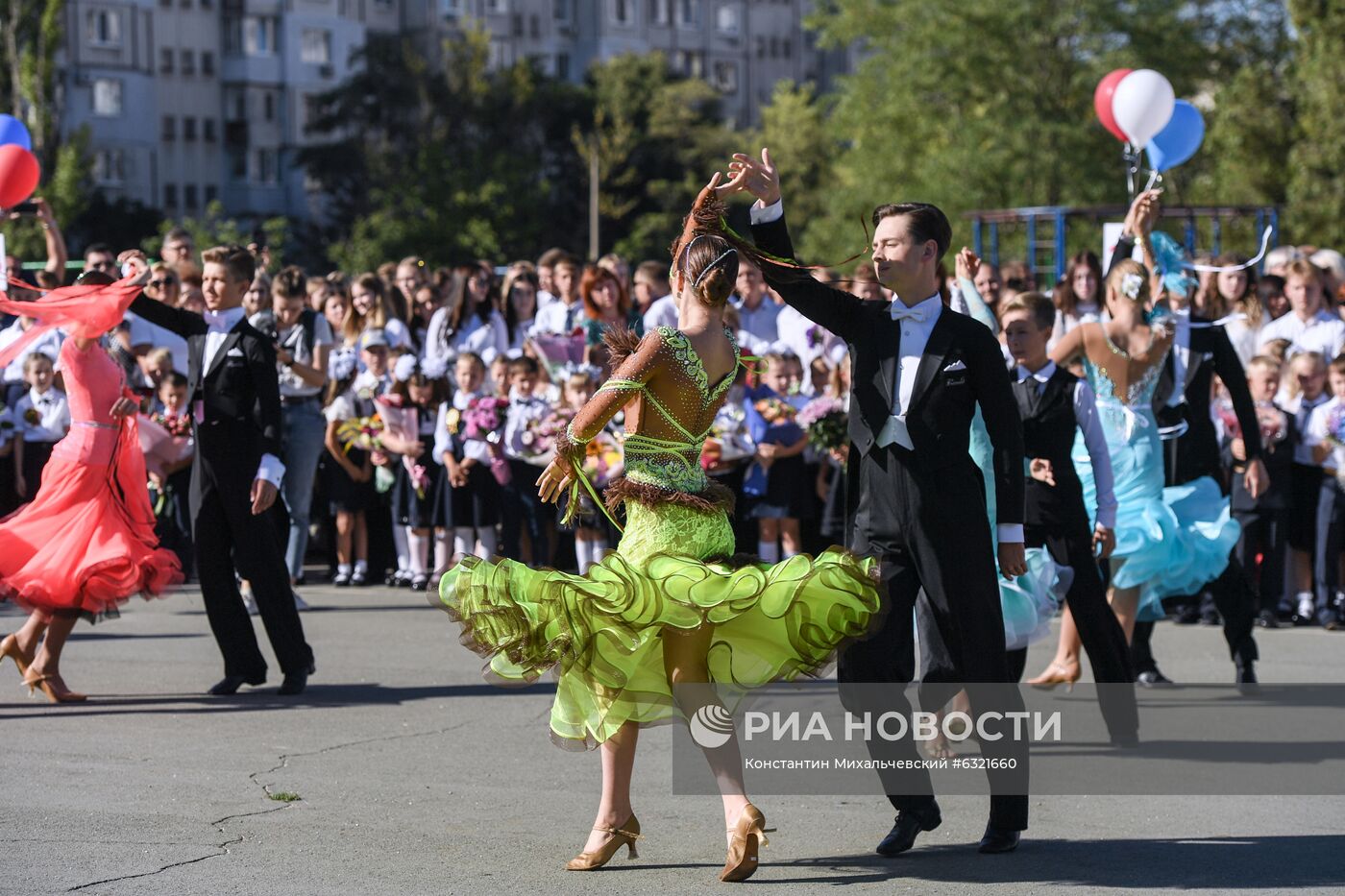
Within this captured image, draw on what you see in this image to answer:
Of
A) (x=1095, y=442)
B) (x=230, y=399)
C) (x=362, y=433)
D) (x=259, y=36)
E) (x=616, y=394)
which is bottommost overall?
(x=362, y=433)

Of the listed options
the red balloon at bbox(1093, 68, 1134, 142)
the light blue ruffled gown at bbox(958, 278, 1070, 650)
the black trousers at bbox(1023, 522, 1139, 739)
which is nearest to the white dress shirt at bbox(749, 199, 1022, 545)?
the light blue ruffled gown at bbox(958, 278, 1070, 650)

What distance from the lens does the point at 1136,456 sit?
9219 mm

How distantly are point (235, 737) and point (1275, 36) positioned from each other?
176ft

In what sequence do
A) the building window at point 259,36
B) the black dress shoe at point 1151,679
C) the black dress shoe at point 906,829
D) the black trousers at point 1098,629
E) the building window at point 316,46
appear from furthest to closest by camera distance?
the building window at point 316,46
the building window at point 259,36
the black dress shoe at point 1151,679
the black trousers at point 1098,629
the black dress shoe at point 906,829

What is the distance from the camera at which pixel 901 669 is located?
643 cm

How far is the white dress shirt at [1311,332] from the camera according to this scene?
1378 centimetres

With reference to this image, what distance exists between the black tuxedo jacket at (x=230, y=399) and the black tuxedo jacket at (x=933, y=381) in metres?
3.51

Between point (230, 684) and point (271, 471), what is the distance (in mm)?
1122

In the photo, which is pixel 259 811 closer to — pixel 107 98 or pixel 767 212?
pixel 767 212

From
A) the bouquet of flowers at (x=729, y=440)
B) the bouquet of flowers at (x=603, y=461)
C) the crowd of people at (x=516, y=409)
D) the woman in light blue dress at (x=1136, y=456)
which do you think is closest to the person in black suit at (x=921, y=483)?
the woman in light blue dress at (x=1136, y=456)

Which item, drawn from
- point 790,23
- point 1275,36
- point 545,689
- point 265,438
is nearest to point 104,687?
point 265,438

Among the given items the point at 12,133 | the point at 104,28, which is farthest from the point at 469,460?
the point at 104,28

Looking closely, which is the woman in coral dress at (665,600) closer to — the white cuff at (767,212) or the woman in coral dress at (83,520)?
the white cuff at (767,212)

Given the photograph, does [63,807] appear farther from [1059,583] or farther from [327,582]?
[327,582]
